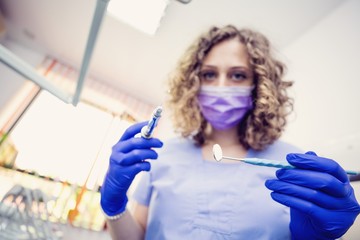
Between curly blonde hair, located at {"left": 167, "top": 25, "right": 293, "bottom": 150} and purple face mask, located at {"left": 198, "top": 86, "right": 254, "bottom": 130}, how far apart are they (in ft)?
0.18

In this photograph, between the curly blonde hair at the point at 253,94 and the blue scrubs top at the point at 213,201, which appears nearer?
the blue scrubs top at the point at 213,201

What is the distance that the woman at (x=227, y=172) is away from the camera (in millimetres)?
534

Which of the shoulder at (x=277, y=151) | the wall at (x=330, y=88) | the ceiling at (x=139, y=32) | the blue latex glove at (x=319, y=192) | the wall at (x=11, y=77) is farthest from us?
the wall at (x=11, y=77)

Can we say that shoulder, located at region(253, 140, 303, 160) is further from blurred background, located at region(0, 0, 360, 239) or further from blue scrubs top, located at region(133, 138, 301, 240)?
blurred background, located at region(0, 0, 360, 239)

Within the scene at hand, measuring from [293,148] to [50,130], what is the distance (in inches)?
99.9

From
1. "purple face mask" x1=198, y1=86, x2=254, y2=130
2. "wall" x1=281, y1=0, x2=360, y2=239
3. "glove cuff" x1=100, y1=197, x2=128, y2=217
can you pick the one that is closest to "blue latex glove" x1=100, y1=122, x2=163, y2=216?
"glove cuff" x1=100, y1=197, x2=128, y2=217

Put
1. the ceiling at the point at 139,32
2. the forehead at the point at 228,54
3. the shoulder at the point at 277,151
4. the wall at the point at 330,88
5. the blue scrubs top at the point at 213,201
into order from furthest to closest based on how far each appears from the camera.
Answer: the ceiling at the point at 139,32 → the wall at the point at 330,88 → the forehead at the point at 228,54 → the shoulder at the point at 277,151 → the blue scrubs top at the point at 213,201

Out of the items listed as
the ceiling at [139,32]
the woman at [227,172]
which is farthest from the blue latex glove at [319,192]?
the ceiling at [139,32]

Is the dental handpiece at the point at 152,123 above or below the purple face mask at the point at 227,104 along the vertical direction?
below

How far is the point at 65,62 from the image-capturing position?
128 inches

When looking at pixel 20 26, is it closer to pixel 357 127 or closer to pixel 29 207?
pixel 29 207

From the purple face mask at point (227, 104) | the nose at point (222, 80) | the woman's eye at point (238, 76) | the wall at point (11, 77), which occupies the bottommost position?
the purple face mask at point (227, 104)

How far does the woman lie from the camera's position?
0.53m

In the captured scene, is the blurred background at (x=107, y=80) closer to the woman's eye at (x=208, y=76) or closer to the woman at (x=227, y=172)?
the woman at (x=227, y=172)
